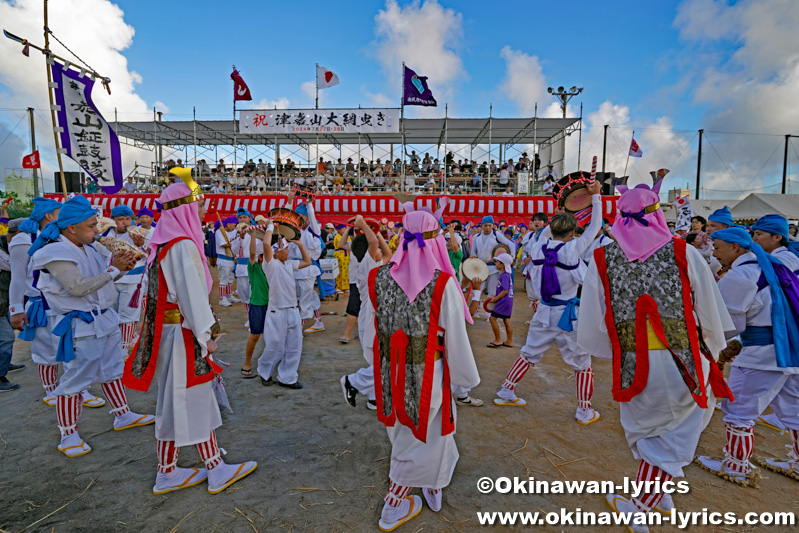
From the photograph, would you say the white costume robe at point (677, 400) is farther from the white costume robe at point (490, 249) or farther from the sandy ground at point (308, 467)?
the white costume robe at point (490, 249)

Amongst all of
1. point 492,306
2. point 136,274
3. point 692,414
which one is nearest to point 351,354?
point 492,306

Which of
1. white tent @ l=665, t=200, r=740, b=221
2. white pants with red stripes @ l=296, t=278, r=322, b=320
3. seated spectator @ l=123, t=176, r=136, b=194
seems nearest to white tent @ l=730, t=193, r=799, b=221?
white tent @ l=665, t=200, r=740, b=221

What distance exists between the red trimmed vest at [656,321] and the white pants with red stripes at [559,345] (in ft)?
5.21

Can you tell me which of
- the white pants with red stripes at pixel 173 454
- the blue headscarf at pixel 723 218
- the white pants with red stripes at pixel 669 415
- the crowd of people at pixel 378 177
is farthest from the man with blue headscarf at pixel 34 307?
the crowd of people at pixel 378 177

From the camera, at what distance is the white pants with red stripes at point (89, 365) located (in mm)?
3375

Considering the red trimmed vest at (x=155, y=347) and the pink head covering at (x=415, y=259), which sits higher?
the pink head covering at (x=415, y=259)

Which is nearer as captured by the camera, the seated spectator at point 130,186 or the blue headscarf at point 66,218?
the blue headscarf at point 66,218

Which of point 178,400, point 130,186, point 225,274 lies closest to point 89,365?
point 178,400

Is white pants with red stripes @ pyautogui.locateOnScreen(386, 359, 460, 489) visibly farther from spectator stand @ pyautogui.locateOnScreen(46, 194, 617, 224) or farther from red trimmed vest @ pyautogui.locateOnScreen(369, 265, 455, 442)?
spectator stand @ pyautogui.locateOnScreen(46, 194, 617, 224)

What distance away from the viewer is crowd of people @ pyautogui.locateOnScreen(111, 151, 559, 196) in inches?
772

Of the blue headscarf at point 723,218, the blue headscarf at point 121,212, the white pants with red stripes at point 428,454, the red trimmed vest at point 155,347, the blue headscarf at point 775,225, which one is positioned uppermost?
the blue headscarf at point 121,212

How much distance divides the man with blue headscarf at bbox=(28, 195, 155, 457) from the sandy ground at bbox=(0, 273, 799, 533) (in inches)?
19.3

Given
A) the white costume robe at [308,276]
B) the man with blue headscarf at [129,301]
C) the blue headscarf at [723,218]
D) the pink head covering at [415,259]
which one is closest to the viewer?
the pink head covering at [415,259]

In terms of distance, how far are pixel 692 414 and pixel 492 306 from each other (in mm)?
4179
